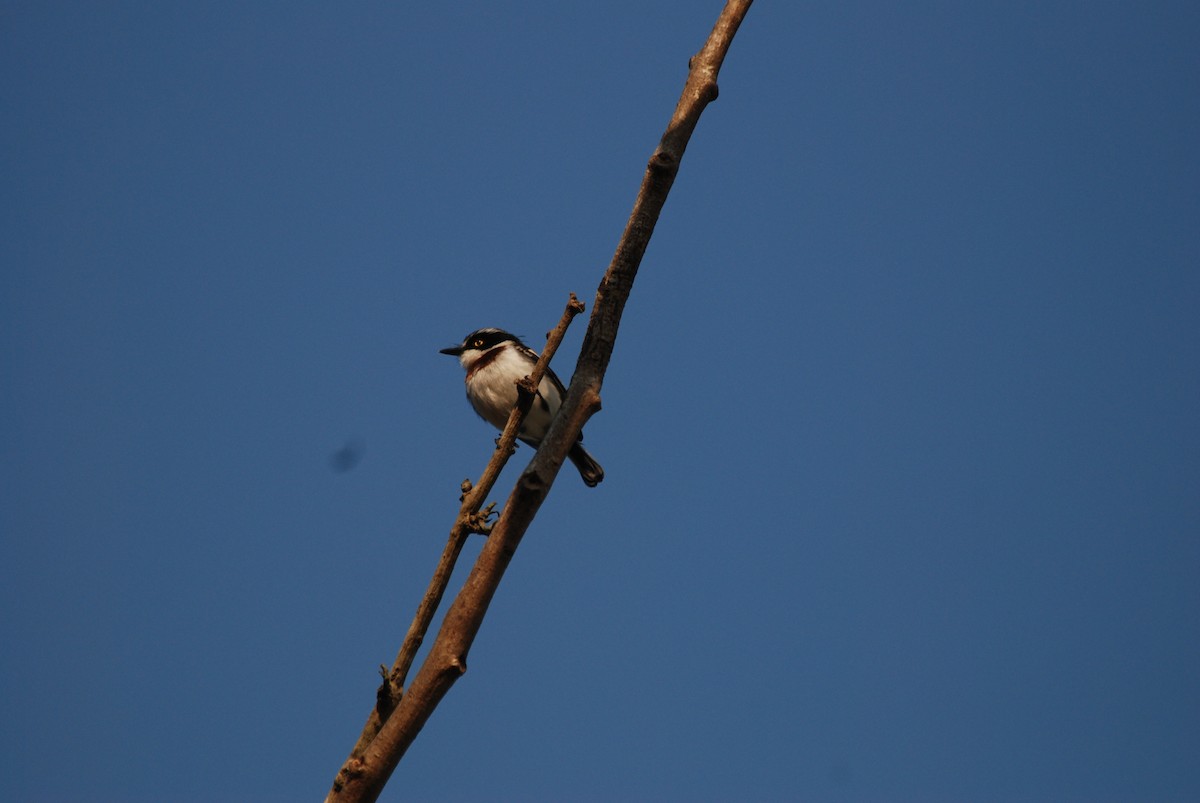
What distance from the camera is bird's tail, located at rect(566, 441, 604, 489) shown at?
9.05 m

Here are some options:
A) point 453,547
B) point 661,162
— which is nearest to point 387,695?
point 453,547

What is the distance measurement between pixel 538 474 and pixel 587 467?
5.04 metres

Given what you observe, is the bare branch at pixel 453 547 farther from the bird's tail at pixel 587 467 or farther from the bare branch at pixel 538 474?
the bird's tail at pixel 587 467

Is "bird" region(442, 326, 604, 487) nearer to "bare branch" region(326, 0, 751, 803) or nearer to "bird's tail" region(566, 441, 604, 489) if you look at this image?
"bird's tail" region(566, 441, 604, 489)

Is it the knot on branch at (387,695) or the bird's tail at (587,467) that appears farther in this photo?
the bird's tail at (587,467)

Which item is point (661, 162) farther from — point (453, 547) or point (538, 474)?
point (453, 547)

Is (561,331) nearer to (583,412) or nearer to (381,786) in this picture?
(583,412)

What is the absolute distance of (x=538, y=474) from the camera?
4090 mm

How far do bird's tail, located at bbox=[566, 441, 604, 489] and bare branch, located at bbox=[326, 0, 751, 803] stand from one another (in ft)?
15.3

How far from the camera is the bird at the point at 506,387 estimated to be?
9.12 metres

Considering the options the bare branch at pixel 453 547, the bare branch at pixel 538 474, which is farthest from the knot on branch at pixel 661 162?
the bare branch at pixel 453 547

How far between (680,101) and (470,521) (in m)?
2.05

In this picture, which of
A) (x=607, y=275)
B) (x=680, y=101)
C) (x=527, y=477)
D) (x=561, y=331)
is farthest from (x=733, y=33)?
(x=527, y=477)

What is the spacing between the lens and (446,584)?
3.99m
